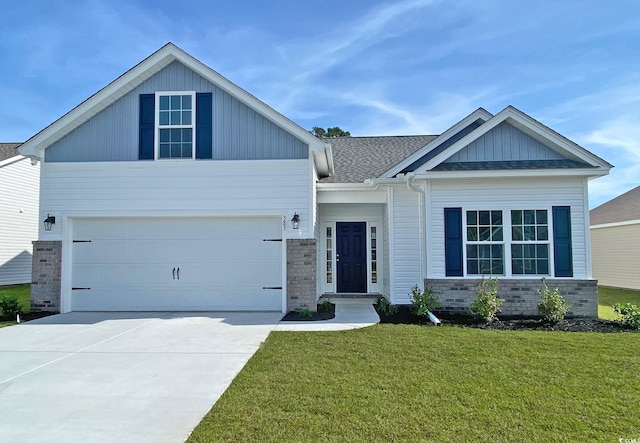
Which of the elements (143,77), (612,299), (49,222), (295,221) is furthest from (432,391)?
(612,299)

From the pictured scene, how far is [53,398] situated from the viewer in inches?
172

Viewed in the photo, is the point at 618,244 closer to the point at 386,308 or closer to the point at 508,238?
the point at 508,238

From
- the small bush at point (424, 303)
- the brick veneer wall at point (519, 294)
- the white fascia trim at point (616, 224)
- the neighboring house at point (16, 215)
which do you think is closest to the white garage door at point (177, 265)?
the small bush at point (424, 303)

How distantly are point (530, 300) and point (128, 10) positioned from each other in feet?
37.6

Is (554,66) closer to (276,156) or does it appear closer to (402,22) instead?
(402,22)

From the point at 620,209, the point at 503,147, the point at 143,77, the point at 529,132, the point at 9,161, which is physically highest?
the point at 143,77

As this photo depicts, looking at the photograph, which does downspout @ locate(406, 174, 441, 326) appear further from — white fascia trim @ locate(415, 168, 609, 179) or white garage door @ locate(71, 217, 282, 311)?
white garage door @ locate(71, 217, 282, 311)

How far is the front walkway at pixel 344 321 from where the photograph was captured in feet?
25.5

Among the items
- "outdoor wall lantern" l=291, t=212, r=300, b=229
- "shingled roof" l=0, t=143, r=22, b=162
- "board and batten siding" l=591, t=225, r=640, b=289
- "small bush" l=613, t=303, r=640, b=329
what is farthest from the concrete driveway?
"board and batten siding" l=591, t=225, r=640, b=289

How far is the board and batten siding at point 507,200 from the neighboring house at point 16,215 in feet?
53.2

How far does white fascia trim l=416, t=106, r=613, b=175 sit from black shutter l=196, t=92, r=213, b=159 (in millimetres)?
5062

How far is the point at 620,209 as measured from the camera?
1822 cm

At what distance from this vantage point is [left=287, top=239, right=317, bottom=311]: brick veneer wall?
9445 millimetres

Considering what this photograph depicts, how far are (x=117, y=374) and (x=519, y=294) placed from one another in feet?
27.3
